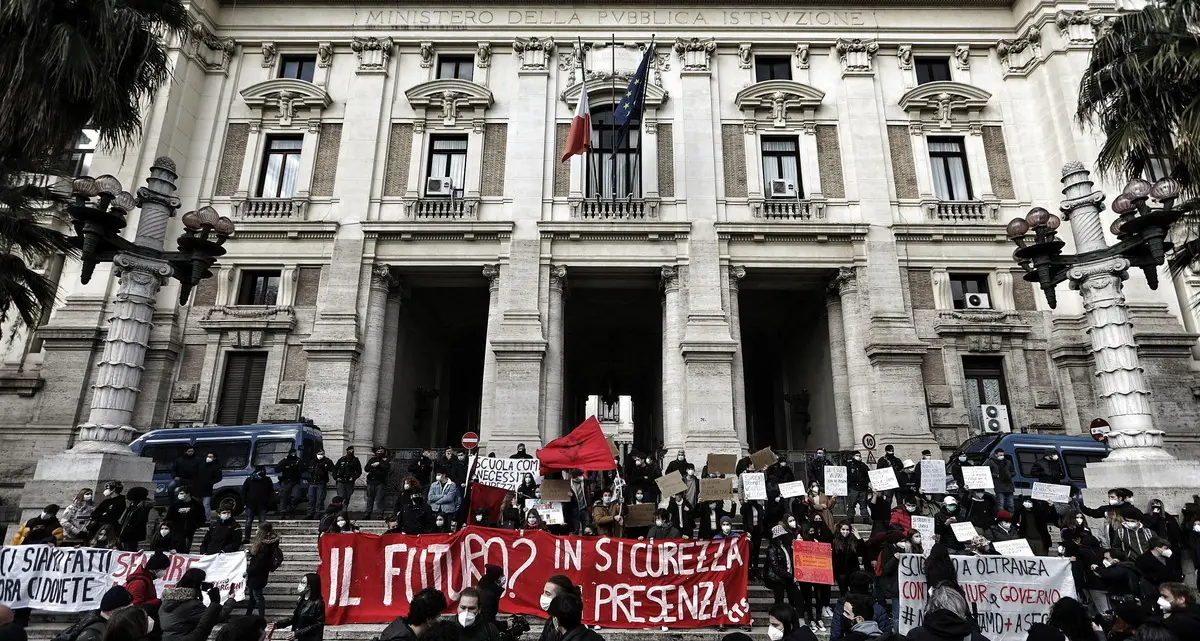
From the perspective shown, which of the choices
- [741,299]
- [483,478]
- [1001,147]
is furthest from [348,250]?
[1001,147]

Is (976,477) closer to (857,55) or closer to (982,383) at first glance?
(982,383)

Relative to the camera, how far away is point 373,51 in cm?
2406

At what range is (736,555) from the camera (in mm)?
9602

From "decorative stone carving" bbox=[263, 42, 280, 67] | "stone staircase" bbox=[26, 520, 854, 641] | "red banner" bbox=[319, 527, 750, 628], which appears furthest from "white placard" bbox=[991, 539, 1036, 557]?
"decorative stone carving" bbox=[263, 42, 280, 67]

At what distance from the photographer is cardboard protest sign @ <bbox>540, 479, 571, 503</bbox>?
13.0 m

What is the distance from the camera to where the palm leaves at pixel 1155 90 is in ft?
40.2

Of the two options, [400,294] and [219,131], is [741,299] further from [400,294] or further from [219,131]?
[219,131]

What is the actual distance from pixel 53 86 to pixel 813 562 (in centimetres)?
1465

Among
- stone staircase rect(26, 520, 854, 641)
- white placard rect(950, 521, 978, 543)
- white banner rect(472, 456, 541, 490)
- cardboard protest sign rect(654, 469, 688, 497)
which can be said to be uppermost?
white banner rect(472, 456, 541, 490)

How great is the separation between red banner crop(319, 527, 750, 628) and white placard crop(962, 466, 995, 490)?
19.3 ft

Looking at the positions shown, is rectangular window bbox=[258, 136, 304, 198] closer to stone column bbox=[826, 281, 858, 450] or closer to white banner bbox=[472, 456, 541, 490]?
white banner bbox=[472, 456, 541, 490]

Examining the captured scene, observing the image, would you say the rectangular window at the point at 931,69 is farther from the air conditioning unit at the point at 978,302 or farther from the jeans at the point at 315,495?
the jeans at the point at 315,495

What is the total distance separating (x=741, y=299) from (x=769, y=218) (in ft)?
Result: 16.2

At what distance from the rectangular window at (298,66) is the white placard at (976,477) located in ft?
79.2
